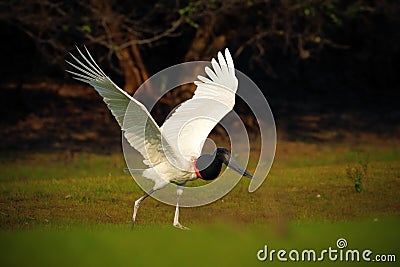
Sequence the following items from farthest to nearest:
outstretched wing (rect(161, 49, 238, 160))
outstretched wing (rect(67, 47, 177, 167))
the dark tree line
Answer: the dark tree line, outstretched wing (rect(161, 49, 238, 160)), outstretched wing (rect(67, 47, 177, 167))

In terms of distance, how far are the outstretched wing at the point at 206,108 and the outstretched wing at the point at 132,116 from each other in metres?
0.42

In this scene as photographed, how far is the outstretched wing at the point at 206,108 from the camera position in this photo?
829 cm

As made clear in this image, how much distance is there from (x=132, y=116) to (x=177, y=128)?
39.1 inches

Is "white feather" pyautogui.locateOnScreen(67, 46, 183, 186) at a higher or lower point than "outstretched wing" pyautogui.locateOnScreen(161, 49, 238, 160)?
lower

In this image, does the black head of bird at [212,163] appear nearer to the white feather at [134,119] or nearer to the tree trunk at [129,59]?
the white feather at [134,119]

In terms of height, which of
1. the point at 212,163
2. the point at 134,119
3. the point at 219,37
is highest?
the point at 219,37

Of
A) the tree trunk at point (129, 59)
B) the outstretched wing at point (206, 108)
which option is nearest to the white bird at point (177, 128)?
the outstretched wing at point (206, 108)

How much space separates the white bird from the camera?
7.36 meters

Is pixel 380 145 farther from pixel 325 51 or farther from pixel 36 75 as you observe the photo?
pixel 36 75

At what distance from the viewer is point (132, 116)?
7445mm

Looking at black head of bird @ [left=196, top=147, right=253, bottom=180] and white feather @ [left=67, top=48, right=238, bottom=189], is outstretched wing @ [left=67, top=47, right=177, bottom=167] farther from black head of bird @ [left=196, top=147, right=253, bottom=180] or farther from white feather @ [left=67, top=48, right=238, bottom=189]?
black head of bird @ [left=196, top=147, right=253, bottom=180]

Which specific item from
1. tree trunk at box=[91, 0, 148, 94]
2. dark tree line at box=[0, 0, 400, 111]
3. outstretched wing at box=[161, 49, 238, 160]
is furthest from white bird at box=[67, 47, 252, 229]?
tree trunk at box=[91, 0, 148, 94]

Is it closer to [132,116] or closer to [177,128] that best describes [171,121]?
[177,128]

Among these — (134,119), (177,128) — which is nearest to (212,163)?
(177,128)
